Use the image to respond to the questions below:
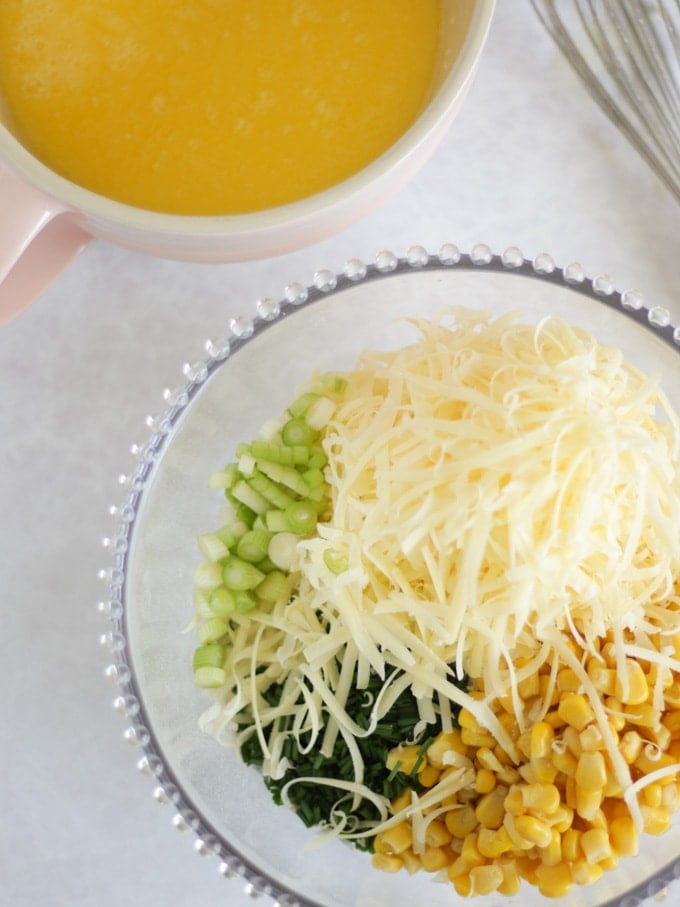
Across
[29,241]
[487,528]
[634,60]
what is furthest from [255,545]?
[634,60]

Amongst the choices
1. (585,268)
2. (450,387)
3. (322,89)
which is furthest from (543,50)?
(450,387)

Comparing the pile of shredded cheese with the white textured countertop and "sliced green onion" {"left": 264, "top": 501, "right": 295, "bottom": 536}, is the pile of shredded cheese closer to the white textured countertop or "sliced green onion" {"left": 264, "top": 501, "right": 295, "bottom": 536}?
"sliced green onion" {"left": 264, "top": 501, "right": 295, "bottom": 536}

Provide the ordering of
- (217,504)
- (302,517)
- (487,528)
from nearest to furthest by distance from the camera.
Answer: (487,528) → (302,517) → (217,504)

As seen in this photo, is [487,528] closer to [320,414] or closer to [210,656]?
[320,414]

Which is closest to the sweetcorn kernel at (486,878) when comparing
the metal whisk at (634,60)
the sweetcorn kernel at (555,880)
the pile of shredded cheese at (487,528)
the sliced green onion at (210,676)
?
the sweetcorn kernel at (555,880)

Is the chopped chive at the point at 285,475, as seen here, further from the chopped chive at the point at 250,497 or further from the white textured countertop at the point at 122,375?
the white textured countertop at the point at 122,375

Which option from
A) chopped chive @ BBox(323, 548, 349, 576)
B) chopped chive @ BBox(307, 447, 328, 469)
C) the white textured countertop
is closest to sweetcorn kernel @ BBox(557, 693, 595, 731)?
chopped chive @ BBox(323, 548, 349, 576)
